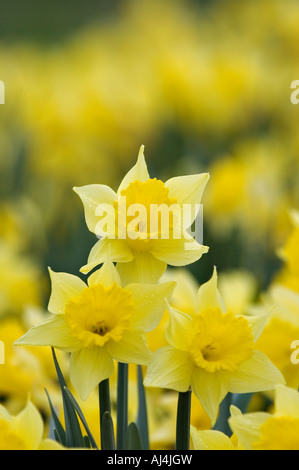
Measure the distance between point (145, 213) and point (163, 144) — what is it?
1650 mm

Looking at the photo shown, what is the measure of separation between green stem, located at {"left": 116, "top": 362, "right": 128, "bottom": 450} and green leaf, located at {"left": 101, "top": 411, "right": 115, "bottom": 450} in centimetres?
4

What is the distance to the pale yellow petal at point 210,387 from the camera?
564mm

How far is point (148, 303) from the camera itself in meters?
0.56

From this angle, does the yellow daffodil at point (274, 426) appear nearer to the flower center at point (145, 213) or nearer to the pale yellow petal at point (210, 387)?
the pale yellow petal at point (210, 387)

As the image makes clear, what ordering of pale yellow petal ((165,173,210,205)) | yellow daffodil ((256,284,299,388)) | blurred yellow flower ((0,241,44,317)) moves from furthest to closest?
blurred yellow flower ((0,241,44,317)) < yellow daffodil ((256,284,299,388)) < pale yellow petal ((165,173,210,205))

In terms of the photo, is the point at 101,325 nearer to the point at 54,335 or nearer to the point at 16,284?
the point at 54,335

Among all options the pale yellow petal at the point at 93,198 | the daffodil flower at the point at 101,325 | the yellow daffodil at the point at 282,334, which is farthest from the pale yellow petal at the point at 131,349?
the yellow daffodil at the point at 282,334

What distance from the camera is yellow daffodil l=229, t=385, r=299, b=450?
0.50 m

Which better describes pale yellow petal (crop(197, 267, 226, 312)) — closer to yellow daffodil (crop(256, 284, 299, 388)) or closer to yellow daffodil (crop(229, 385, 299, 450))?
yellow daffodil (crop(229, 385, 299, 450))

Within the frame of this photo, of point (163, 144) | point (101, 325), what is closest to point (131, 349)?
point (101, 325)

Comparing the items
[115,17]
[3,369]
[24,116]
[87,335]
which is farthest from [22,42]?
[87,335]

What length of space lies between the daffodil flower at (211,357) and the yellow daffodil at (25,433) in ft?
0.31

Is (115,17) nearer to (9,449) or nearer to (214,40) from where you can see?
(214,40)

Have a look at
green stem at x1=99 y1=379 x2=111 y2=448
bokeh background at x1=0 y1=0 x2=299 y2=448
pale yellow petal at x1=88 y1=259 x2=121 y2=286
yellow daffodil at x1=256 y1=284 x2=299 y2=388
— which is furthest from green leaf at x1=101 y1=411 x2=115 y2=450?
bokeh background at x1=0 y1=0 x2=299 y2=448
